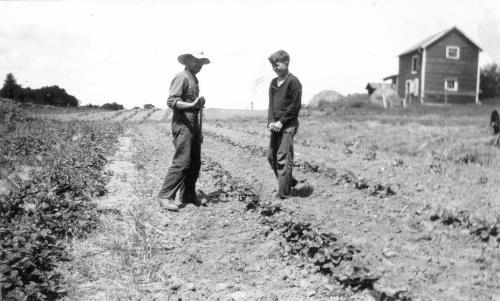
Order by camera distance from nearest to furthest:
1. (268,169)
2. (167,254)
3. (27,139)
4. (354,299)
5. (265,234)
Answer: (354,299) → (167,254) → (265,234) → (268,169) → (27,139)

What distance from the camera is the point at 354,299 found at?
3.49 metres

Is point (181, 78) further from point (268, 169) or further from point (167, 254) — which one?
point (268, 169)

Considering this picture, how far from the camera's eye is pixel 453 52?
34031mm

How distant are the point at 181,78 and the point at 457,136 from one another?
930 centimetres

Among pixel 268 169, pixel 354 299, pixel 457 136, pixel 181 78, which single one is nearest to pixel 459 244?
pixel 354 299

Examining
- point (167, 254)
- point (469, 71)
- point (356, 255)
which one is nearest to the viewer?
point (356, 255)

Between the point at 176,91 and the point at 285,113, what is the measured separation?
4.86 feet

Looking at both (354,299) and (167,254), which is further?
(167,254)

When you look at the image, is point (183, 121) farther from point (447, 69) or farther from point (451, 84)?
point (451, 84)

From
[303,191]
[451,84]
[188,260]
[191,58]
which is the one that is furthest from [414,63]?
[188,260]

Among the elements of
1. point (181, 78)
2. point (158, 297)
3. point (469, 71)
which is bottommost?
point (158, 297)

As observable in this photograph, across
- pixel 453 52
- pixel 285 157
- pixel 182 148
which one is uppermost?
pixel 453 52

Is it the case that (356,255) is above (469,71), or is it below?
below

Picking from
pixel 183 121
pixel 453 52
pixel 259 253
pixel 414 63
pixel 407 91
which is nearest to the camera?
pixel 259 253
